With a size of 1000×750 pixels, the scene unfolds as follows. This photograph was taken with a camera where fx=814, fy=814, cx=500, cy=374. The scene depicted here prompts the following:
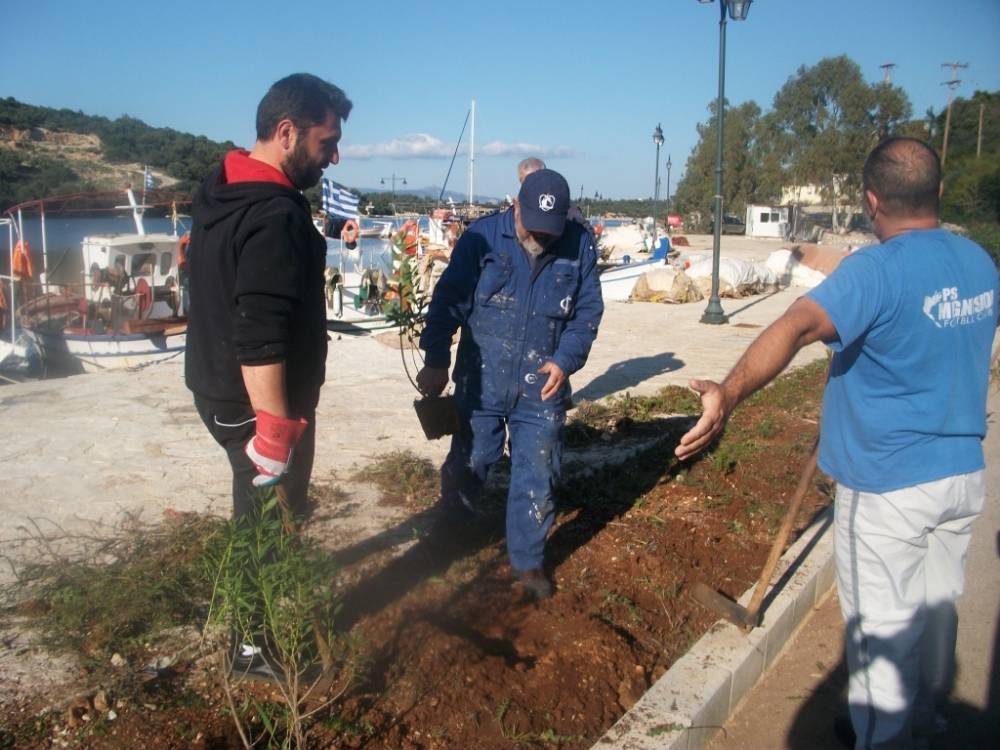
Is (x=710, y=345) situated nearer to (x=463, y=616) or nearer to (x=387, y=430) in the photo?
(x=387, y=430)

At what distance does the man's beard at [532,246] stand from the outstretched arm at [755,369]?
1.64 m

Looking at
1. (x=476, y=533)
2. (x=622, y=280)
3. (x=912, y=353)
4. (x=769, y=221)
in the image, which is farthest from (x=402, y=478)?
(x=769, y=221)

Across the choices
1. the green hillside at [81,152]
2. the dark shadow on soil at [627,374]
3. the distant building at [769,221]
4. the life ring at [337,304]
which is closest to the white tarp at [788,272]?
the life ring at [337,304]

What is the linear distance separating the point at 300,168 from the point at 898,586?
2.35 metres

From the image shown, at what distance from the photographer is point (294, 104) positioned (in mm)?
2613

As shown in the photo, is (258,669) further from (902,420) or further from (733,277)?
(733,277)

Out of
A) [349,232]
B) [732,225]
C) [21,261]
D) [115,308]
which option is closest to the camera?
[115,308]

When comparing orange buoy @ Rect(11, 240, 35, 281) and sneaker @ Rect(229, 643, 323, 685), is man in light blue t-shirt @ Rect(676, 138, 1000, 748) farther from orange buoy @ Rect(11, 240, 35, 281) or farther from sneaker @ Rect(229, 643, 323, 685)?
orange buoy @ Rect(11, 240, 35, 281)

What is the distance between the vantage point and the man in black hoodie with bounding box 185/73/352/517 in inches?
97.3

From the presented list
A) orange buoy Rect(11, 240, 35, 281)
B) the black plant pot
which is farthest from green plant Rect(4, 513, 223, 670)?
orange buoy Rect(11, 240, 35, 281)

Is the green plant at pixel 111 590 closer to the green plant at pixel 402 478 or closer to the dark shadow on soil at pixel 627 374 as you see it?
the green plant at pixel 402 478

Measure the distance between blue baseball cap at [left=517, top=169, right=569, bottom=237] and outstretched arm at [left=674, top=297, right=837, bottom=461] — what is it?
1.51 meters

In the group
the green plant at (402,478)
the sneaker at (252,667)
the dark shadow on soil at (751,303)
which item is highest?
the dark shadow on soil at (751,303)

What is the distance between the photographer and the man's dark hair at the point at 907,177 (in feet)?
8.05
